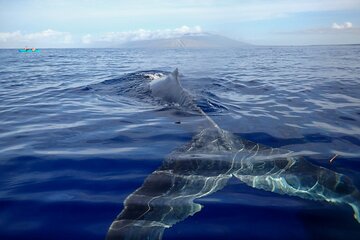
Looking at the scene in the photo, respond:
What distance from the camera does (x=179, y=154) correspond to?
6445 mm

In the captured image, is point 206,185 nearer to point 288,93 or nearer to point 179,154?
point 179,154

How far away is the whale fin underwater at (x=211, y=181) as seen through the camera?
Answer: 4.02 meters

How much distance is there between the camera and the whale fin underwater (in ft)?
13.2

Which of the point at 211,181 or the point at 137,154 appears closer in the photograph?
the point at 211,181

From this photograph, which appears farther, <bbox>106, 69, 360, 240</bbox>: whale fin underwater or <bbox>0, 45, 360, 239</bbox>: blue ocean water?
<bbox>0, 45, 360, 239</bbox>: blue ocean water

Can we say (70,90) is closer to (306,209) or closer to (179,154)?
(179,154)

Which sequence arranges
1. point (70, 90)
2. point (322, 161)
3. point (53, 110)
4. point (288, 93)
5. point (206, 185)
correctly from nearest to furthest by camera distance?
point (206, 185), point (322, 161), point (53, 110), point (288, 93), point (70, 90)

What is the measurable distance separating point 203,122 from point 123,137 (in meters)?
2.27

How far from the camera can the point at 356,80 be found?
17625mm

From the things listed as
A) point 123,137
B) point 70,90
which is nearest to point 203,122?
point 123,137

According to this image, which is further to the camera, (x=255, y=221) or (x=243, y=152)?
(x=243, y=152)

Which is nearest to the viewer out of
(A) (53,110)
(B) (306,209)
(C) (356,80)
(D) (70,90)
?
(B) (306,209)

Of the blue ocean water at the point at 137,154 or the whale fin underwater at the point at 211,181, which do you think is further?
the blue ocean water at the point at 137,154

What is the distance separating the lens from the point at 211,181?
5285mm
